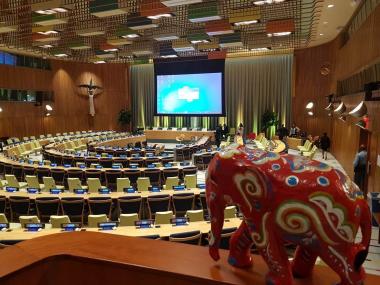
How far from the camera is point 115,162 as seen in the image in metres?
14.1

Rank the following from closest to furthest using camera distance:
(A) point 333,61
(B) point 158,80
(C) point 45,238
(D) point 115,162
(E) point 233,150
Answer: (E) point 233,150 < (C) point 45,238 < (D) point 115,162 < (A) point 333,61 < (B) point 158,80

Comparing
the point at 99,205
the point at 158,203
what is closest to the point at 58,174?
the point at 99,205

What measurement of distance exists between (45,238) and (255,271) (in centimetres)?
167

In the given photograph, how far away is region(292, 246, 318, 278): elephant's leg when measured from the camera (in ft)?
6.61

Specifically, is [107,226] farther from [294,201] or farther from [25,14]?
[25,14]

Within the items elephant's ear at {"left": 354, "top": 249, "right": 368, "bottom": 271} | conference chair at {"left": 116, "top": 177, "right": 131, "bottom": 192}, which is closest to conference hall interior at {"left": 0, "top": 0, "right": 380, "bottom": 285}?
elephant's ear at {"left": 354, "top": 249, "right": 368, "bottom": 271}

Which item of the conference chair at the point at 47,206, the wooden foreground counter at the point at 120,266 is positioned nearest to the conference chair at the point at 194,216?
the conference chair at the point at 47,206

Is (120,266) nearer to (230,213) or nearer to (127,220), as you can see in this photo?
(127,220)

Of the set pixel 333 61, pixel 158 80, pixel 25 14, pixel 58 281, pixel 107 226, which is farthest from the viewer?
pixel 158 80

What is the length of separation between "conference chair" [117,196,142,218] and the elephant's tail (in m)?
7.10

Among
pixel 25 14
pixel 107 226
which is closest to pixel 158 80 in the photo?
pixel 25 14

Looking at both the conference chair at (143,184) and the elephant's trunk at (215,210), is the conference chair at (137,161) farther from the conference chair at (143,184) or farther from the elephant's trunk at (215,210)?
the elephant's trunk at (215,210)

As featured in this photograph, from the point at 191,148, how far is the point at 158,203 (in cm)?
920

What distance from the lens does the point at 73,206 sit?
27.9 feet
